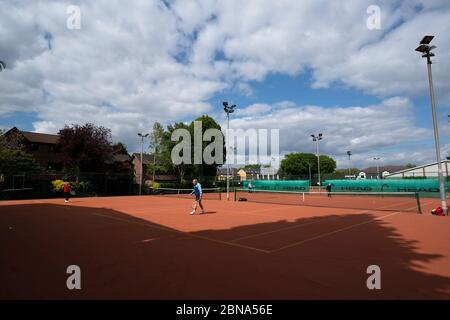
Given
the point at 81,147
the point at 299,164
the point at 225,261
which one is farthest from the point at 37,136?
the point at 299,164

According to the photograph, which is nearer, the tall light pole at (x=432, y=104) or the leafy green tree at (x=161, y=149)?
the tall light pole at (x=432, y=104)

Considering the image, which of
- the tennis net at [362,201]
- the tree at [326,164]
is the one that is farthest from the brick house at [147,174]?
the tree at [326,164]

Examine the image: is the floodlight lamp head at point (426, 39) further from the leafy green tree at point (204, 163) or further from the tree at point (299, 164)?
the tree at point (299, 164)

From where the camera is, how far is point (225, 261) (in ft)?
19.8

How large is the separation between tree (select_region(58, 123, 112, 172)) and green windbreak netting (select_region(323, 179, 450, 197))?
2874 cm

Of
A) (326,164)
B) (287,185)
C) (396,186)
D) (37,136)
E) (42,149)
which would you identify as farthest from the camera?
(326,164)

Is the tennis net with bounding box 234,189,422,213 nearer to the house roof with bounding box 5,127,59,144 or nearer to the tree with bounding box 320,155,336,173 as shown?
the house roof with bounding box 5,127,59,144

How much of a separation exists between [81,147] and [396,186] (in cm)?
3463

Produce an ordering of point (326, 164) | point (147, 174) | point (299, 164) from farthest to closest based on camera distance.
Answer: point (326, 164)
point (299, 164)
point (147, 174)

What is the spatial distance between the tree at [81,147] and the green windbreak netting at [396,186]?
2874 centimetres

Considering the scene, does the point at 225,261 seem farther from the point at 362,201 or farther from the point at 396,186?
the point at 396,186

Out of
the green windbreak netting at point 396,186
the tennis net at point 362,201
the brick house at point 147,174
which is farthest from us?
the brick house at point 147,174

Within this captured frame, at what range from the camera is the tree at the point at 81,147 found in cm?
3183

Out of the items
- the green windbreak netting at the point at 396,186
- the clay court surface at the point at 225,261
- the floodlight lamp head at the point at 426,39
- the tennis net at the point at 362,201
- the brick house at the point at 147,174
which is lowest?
the clay court surface at the point at 225,261
